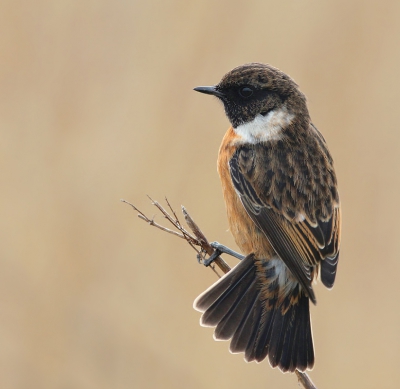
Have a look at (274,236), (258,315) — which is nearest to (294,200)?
(274,236)

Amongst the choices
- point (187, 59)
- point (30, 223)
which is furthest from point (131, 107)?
point (30, 223)

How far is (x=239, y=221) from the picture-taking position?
5.34 metres

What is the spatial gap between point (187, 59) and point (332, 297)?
2246mm

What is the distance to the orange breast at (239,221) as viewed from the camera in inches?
206

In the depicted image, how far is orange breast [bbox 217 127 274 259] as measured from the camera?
5.24 m

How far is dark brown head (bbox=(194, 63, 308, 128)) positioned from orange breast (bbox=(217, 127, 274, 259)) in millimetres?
195

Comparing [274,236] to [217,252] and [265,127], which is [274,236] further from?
[265,127]

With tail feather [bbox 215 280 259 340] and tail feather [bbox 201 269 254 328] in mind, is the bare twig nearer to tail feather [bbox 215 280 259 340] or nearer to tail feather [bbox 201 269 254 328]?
tail feather [bbox 201 269 254 328]

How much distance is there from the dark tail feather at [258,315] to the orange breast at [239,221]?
0.27 ft

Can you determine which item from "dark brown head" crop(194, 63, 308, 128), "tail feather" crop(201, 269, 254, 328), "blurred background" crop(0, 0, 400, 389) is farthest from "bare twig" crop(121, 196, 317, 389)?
"blurred background" crop(0, 0, 400, 389)

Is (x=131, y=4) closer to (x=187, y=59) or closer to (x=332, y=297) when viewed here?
(x=187, y=59)

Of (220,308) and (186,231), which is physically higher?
(186,231)

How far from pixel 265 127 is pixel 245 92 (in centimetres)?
28

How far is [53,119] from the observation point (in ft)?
21.0
